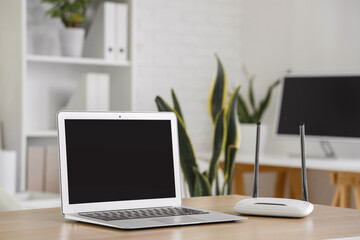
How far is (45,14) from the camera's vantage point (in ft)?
11.0

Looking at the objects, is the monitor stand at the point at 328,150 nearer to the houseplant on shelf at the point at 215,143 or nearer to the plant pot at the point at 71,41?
the houseplant on shelf at the point at 215,143

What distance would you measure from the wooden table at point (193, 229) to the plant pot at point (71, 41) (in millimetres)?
1797

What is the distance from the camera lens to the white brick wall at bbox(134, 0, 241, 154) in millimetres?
3879

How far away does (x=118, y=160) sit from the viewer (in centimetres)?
141

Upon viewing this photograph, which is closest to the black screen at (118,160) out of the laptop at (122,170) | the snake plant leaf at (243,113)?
the laptop at (122,170)

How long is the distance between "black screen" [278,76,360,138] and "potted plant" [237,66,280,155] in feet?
0.57

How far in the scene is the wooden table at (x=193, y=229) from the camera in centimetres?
114

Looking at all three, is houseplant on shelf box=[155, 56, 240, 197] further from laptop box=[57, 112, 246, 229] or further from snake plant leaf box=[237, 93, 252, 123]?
snake plant leaf box=[237, 93, 252, 123]

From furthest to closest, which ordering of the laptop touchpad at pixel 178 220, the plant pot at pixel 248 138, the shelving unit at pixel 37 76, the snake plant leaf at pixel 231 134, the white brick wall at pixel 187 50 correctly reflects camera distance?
the white brick wall at pixel 187 50
the plant pot at pixel 248 138
the shelving unit at pixel 37 76
the snake plant leaf at pixel 231 134
the laptop touchpad at pixel 178 220

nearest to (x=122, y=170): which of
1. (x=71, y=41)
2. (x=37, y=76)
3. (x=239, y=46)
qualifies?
(x=71, y=41)

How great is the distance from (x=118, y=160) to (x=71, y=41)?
184cm

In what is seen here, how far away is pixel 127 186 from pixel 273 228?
0.36 m

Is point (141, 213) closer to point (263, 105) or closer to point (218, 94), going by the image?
point (218, 94)

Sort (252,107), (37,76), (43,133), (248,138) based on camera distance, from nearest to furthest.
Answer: (43,133), (37,76), (248,138), (252,107)
